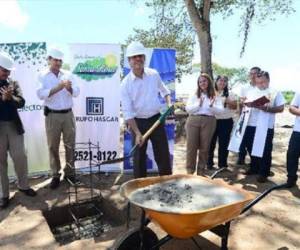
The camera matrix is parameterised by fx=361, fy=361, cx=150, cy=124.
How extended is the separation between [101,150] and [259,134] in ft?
8.36

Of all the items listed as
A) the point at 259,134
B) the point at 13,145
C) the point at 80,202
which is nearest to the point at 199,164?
the point at 259,134

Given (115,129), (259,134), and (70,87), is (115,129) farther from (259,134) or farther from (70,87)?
(259,134)

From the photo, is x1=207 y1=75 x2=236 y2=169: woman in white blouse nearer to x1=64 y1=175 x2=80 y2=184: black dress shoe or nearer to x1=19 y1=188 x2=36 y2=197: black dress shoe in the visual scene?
x1=64 y1=175 x2=80 y2=184: black dress shoe

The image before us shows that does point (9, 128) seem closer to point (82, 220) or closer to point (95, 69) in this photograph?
point (82, 220)

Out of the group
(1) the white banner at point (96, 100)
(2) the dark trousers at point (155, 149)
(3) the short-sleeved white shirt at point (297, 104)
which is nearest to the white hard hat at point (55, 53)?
(1) the white banner at point (96, 100)

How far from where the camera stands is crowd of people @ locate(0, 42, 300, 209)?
175 inches

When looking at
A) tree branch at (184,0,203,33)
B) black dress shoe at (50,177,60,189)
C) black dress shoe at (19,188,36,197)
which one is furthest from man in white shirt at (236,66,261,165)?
black dress shoe at (19,188,36,197)

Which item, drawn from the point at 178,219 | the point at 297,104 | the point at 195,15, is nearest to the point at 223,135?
the point at 297,104

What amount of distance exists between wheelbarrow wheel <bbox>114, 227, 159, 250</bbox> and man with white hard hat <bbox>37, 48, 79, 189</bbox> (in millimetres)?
2568

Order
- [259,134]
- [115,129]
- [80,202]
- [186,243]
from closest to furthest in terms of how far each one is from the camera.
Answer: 1. [186,243]
2. [80,202]
3. [259,134]
4. [115,129]

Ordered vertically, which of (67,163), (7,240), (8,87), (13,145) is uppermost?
(8,87)

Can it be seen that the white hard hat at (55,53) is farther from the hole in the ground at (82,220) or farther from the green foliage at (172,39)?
the green foliage at (172,39)

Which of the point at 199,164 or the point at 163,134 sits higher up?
the point at 163,134

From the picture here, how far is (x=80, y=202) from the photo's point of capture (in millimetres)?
4867
